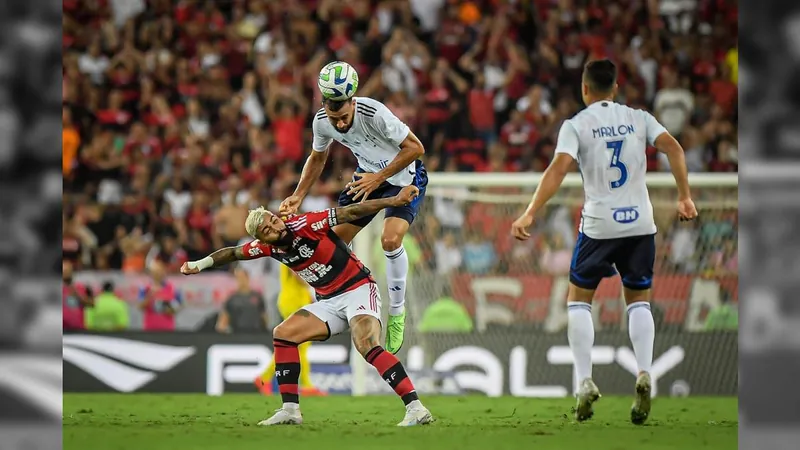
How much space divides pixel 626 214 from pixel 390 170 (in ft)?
5.94

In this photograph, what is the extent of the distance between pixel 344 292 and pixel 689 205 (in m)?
2.63

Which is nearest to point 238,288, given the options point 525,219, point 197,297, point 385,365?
point 197,297

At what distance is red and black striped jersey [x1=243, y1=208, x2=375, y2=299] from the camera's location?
7988mm

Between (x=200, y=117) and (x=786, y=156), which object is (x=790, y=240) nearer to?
(x=786, y=156)

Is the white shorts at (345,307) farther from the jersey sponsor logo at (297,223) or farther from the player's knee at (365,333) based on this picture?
the jersey sponsor logo at (297,223)

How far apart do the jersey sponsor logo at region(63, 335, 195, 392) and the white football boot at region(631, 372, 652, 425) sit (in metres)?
6.99

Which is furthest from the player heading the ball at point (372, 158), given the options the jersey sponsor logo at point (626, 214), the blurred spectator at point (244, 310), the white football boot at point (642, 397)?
the blurred spectator at point (244, 310)

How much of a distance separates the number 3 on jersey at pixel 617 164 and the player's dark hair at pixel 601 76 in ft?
1.27

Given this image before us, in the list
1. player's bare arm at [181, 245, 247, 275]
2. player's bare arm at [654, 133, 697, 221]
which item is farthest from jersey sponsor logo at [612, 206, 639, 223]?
player's bare arm at [181, 245, 247, 275]

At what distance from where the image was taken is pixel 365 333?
7.95m

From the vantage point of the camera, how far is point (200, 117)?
17969mm

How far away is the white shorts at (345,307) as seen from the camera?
318 inches

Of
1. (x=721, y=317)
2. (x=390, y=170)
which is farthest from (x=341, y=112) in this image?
(x=721, y=317)

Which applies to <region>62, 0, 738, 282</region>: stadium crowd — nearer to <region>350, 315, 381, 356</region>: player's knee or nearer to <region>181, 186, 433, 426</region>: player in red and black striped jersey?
<region>181, 186, 433, 426</region>: player in red and black striped jersey
